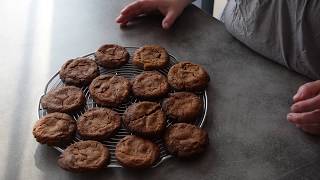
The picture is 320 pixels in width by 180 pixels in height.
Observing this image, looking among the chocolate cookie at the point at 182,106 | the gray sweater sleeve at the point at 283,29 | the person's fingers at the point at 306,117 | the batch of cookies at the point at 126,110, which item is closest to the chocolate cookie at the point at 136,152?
the batch of cookies at the point at 126,110

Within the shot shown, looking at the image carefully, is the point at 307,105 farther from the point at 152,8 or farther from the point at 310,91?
the point at 152,8

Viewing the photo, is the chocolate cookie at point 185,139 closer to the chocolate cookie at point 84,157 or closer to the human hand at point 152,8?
the chocolate cookie at point 84,157

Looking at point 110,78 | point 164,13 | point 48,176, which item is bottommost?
point 48,176

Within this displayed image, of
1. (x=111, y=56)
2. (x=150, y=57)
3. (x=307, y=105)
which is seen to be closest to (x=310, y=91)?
(x=307, y=105)

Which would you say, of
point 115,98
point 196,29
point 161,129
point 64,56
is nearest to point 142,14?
point 196,29

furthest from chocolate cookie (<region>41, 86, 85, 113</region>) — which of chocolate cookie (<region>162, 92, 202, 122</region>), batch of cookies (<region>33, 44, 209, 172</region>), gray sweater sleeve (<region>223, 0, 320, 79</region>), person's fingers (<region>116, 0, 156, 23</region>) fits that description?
gray sweater sleeve (<region>223, 0, 320, 79</region>)

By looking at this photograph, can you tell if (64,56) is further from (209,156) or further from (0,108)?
(209,156)
